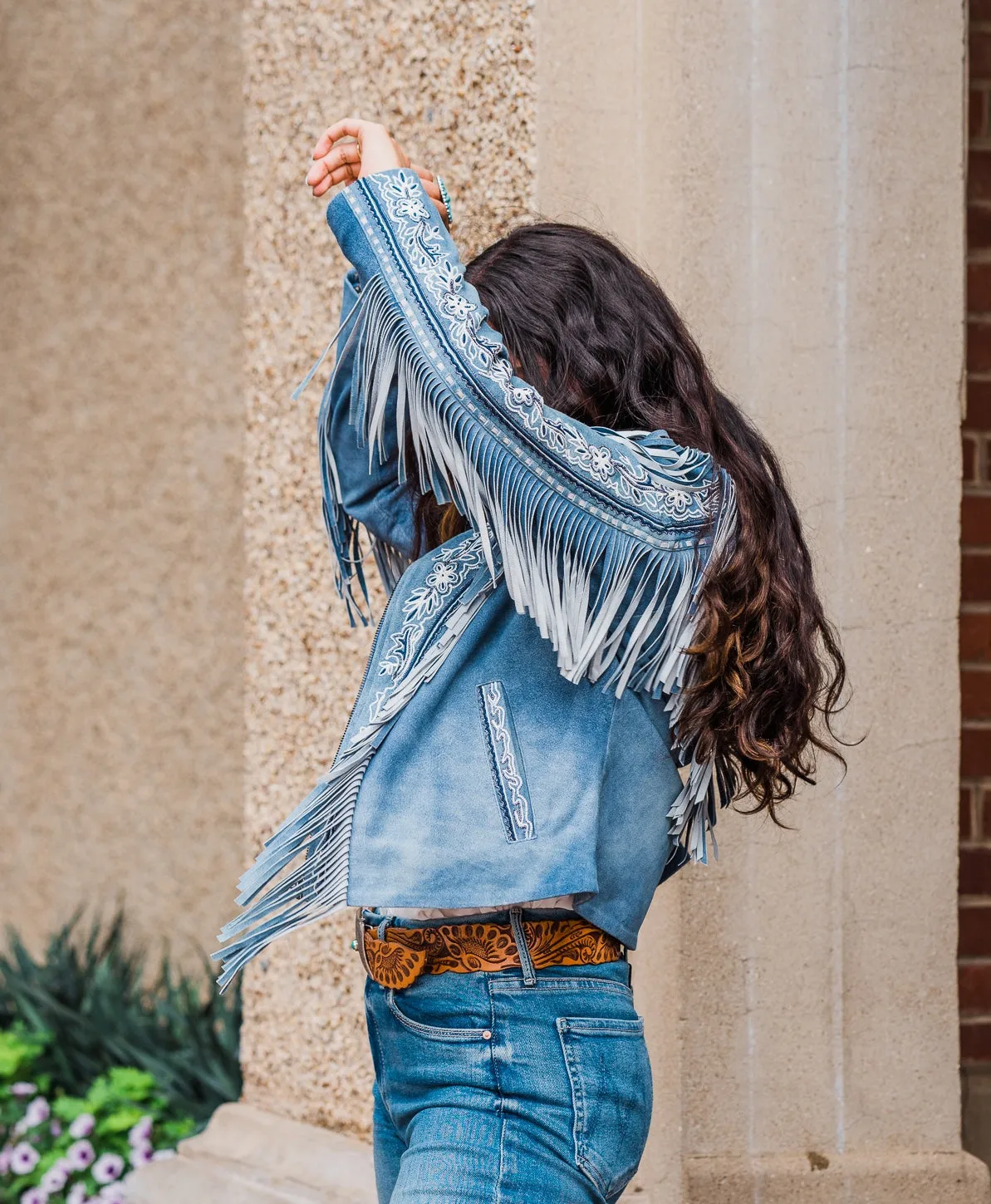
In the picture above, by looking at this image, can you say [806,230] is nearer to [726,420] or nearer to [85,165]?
[726,420]

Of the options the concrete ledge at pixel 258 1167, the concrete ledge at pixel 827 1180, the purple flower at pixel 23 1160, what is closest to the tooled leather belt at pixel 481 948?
the concrete ledge at pixel 827 1180

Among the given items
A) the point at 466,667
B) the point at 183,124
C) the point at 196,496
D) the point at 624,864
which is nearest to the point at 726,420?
the point at 466,667

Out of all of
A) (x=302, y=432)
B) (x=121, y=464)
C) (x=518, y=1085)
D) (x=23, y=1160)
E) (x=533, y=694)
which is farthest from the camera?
(x=121, y=464)

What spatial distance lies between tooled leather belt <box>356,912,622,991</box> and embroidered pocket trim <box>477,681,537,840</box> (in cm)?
11

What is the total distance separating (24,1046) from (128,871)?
3.35ft

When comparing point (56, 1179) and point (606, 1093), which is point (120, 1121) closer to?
point (56, 1179)

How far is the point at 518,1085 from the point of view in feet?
4.66

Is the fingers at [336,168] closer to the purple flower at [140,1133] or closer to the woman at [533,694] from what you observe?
the woman at [533,694]

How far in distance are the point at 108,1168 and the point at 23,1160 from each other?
0.24 meters

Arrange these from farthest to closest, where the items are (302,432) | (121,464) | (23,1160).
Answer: (121,464) < (23,1160) < (302,432)

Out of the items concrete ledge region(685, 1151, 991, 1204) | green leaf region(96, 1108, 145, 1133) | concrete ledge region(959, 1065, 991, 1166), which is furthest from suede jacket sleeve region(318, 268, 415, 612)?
green leaf region(96, 1108, 145, 1133)

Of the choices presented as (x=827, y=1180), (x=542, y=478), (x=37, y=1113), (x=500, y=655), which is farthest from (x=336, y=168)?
(x=37, y=1113)

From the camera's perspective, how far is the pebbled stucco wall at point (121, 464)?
4367 mm

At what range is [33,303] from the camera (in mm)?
4805
